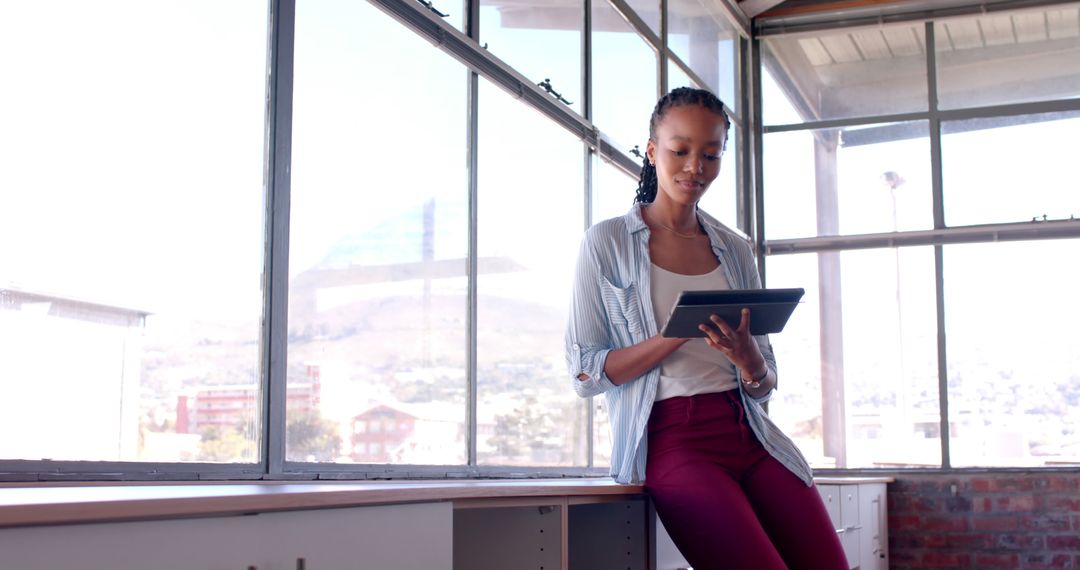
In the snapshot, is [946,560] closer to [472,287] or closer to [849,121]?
[849,121]

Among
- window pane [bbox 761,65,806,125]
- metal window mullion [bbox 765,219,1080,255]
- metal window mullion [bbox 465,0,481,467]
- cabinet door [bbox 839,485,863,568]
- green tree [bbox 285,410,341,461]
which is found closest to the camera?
green tree [bbox 285,410,341,461]

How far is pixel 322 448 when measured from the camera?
2.60m

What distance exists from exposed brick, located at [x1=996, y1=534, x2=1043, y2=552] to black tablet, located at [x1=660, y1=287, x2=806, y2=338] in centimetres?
445

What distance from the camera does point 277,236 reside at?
241 centimetres

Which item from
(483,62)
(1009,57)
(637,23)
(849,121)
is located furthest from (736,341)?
(1009,57)

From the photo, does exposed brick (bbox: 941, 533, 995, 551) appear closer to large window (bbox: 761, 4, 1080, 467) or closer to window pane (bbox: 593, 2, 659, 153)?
large window (bbox: 761, 4, 1080, 467)

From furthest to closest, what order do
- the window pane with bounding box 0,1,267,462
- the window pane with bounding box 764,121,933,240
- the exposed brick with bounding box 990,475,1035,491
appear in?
the window pane with bounding box 764,121,933,240 < the exposed brick with bounding box 990,475,1035,491 < the window pane with bounding box 0,1,267,462

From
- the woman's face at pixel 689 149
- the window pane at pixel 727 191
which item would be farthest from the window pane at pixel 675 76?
the woman's face at pixel 689 149

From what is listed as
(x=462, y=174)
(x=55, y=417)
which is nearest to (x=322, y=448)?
(x=55, y=417)

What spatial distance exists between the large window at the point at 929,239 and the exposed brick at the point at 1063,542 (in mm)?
387

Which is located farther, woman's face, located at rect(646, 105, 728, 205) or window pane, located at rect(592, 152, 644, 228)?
window pane, located at rect(592, 152, 644, 228)

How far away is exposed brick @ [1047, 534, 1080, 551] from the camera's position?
575 cm

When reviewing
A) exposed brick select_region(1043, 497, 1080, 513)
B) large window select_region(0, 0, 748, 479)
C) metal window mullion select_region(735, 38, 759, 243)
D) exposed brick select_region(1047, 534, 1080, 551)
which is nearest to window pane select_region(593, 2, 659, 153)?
large window select_region(0, 0, 748, 479)

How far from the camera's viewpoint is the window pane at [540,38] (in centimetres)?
353
